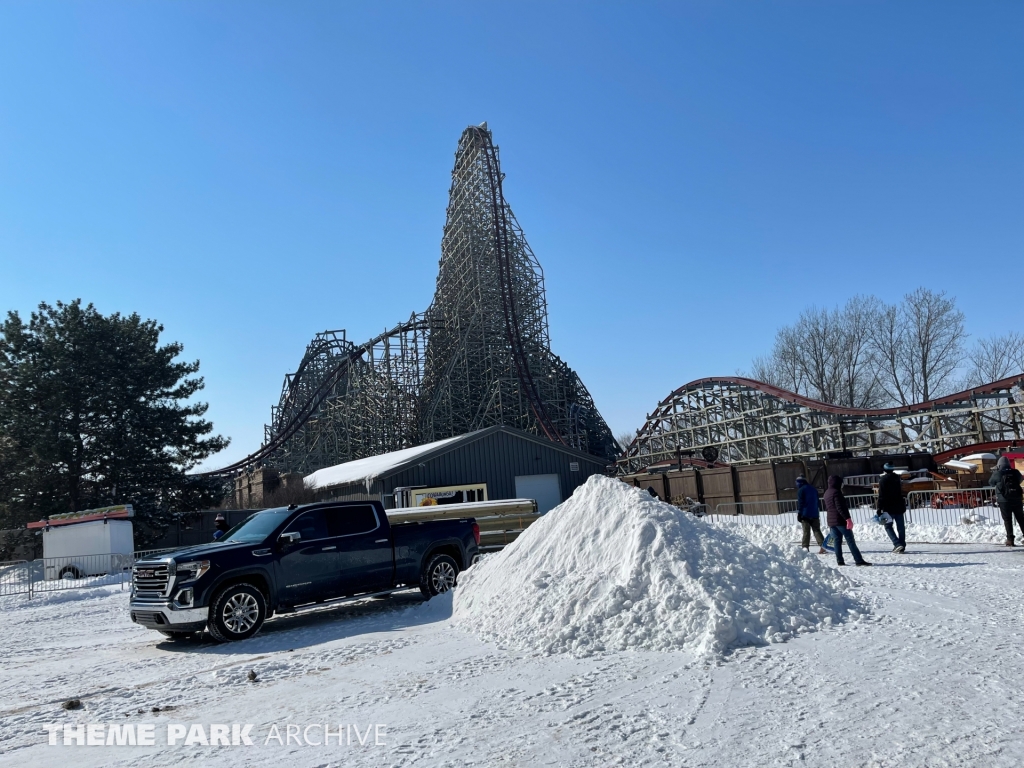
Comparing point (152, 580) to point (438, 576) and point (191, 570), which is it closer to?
point (191, 570)

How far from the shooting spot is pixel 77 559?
68.8ft

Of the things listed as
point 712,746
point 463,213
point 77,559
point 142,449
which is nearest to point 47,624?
point 77,559

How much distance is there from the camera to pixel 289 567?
376 inches

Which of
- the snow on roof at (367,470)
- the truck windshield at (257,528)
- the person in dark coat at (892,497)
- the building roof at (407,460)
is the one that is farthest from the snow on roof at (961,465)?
the truck windshield at (257,528)

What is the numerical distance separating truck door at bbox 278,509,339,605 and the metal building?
14.5 meters

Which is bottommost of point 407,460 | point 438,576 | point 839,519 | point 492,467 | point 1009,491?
Answer: point 438,576

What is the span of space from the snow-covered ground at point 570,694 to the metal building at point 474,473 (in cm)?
1652

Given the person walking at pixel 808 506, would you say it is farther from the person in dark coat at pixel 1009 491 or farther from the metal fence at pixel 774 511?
the metal fence at pixel 774 511

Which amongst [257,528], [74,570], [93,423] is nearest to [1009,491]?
[257,528]

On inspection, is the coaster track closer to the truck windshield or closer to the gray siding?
the gray siding

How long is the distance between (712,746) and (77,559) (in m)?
21.6

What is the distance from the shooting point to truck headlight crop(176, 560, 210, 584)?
881 cm

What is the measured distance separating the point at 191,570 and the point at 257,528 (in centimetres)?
134

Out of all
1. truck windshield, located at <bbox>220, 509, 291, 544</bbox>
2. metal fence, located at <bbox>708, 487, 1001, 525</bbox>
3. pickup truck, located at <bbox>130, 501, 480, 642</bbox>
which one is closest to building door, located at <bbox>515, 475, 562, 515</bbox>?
metal fence, located at <bbox>708, 487, 1001, 525</bbox>
